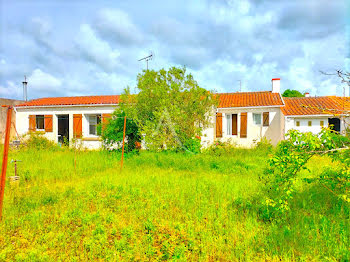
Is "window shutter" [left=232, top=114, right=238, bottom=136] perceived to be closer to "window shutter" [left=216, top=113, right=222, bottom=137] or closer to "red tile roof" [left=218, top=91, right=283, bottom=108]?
A: "red tile roof" [left=218, top=91, right=283, bottom=108]

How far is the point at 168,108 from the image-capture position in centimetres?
1002

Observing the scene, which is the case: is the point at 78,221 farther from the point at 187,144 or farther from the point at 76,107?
the point at 76,107

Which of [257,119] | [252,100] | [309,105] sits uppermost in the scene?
[252,100]

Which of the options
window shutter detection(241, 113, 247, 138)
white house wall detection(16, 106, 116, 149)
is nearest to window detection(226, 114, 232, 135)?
window shutter detection(241, 113, 247, 138)

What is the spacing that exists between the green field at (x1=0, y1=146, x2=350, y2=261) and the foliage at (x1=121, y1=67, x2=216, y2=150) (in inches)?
130

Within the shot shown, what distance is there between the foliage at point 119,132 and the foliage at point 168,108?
988mm

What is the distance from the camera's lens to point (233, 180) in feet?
22.1

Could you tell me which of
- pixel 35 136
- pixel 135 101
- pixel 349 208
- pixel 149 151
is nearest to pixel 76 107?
pixel 35 136

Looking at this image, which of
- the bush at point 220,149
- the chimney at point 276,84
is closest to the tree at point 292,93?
the chimney at point 276,84

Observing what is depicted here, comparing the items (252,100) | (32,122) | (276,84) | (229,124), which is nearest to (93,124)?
(32,122)

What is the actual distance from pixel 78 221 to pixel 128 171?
148 inches

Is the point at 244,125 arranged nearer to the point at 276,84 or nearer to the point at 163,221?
the point at 276,84

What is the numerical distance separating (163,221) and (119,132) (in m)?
7.76

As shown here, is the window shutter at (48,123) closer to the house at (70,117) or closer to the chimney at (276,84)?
the house at (70,117)
